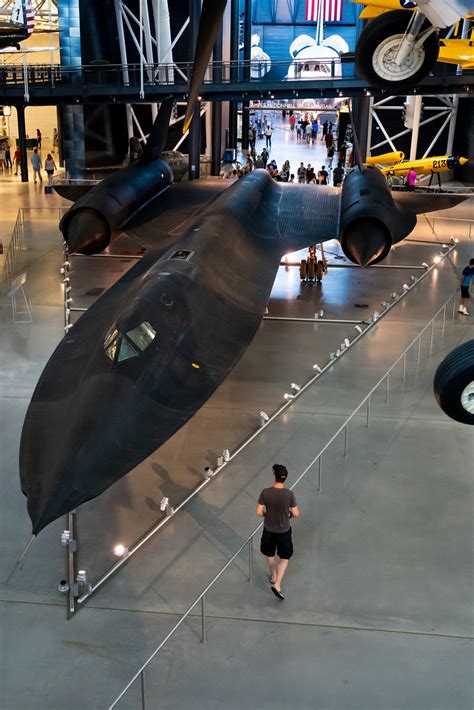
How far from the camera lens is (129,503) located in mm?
7750

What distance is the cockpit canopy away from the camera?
277 inches

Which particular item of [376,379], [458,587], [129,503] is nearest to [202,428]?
[129,503]

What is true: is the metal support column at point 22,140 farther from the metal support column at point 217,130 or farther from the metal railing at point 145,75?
the metal support column at point 217,130

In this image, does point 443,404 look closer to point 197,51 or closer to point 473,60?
point 197,51

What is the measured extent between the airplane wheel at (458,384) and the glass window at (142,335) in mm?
2935

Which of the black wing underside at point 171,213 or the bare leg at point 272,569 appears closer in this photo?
the bare leg at point 272,569

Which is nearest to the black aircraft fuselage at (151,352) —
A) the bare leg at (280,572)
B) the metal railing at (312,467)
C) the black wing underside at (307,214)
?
the black wing underside at (307,214)

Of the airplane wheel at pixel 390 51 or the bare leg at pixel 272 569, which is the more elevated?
the airplane wheel at pixel 390 51

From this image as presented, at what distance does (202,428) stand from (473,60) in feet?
42.0

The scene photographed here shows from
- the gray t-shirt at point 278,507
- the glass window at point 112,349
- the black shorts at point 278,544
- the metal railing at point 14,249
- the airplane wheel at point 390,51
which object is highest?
the airplane wheel at point 390,51

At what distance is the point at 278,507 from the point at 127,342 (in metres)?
2.13

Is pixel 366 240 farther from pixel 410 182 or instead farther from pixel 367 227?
pixel 410 182

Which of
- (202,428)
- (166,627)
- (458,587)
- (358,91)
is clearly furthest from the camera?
(358,91)

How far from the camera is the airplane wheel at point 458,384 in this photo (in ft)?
17.5
